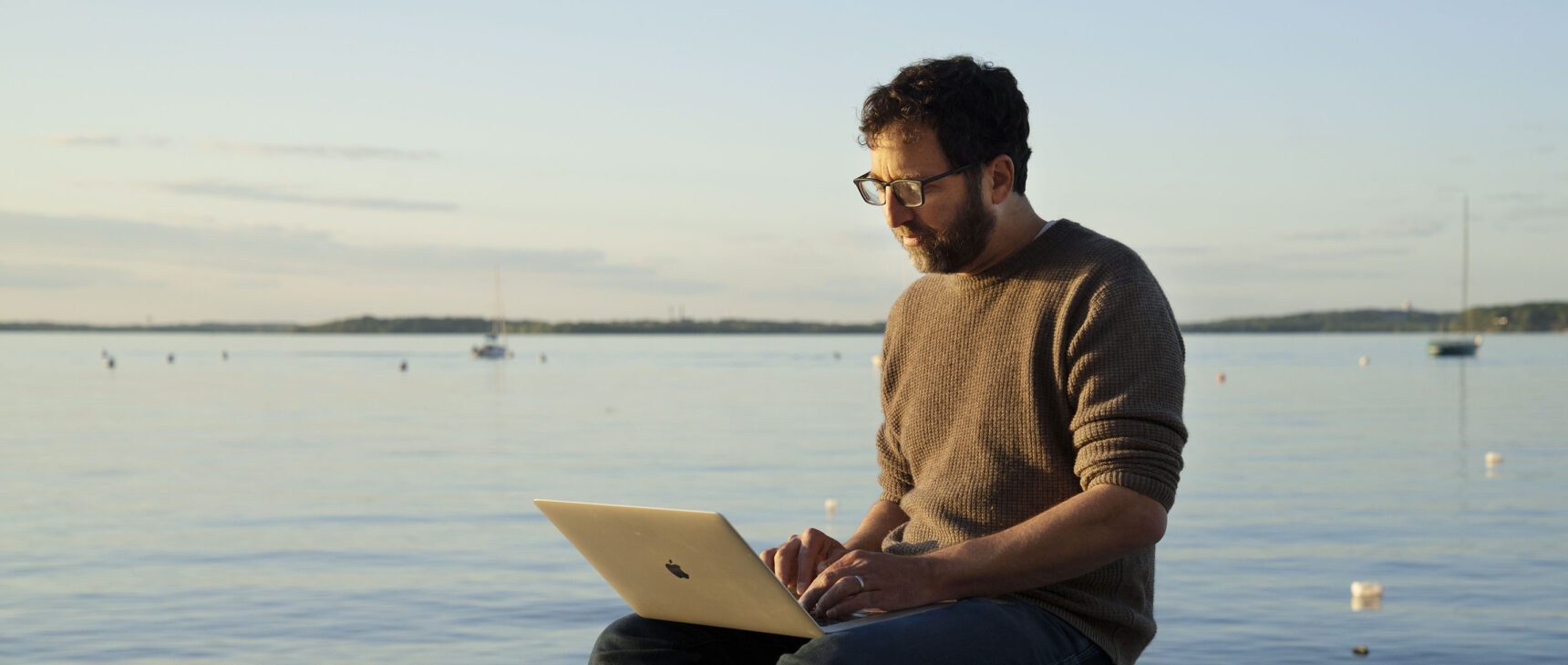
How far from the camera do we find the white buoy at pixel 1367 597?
9062 mm

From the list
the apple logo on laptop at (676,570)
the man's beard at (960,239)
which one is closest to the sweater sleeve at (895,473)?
the man's beard at (960,239)

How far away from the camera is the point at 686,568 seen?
2586 millimetres

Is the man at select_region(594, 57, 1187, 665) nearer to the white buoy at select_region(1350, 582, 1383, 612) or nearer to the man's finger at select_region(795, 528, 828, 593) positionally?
the man's finger at select_region(795, 528, 828, 593)

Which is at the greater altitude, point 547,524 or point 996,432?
point 996,432

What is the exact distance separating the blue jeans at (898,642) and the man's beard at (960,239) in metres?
0.67

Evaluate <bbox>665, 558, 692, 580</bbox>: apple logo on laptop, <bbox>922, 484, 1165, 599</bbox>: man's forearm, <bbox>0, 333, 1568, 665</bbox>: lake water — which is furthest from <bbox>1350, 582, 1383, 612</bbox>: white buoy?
<bbox>665, 558, 692, 580</bbox>: apple logo on laptop

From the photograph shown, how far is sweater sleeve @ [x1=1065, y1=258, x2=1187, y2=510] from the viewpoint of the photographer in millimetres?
2602

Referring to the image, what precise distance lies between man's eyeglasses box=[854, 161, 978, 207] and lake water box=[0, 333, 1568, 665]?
17.5ft

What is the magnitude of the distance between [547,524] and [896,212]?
36.2 feet

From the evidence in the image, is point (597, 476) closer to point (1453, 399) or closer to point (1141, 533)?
point (1141, 533)

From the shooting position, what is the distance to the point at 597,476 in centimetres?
1759

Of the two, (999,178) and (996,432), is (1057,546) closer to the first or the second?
(996,432)

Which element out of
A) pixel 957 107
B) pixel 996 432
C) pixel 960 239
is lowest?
pixel 996 432

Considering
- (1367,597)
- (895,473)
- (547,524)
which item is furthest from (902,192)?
(547,524)
